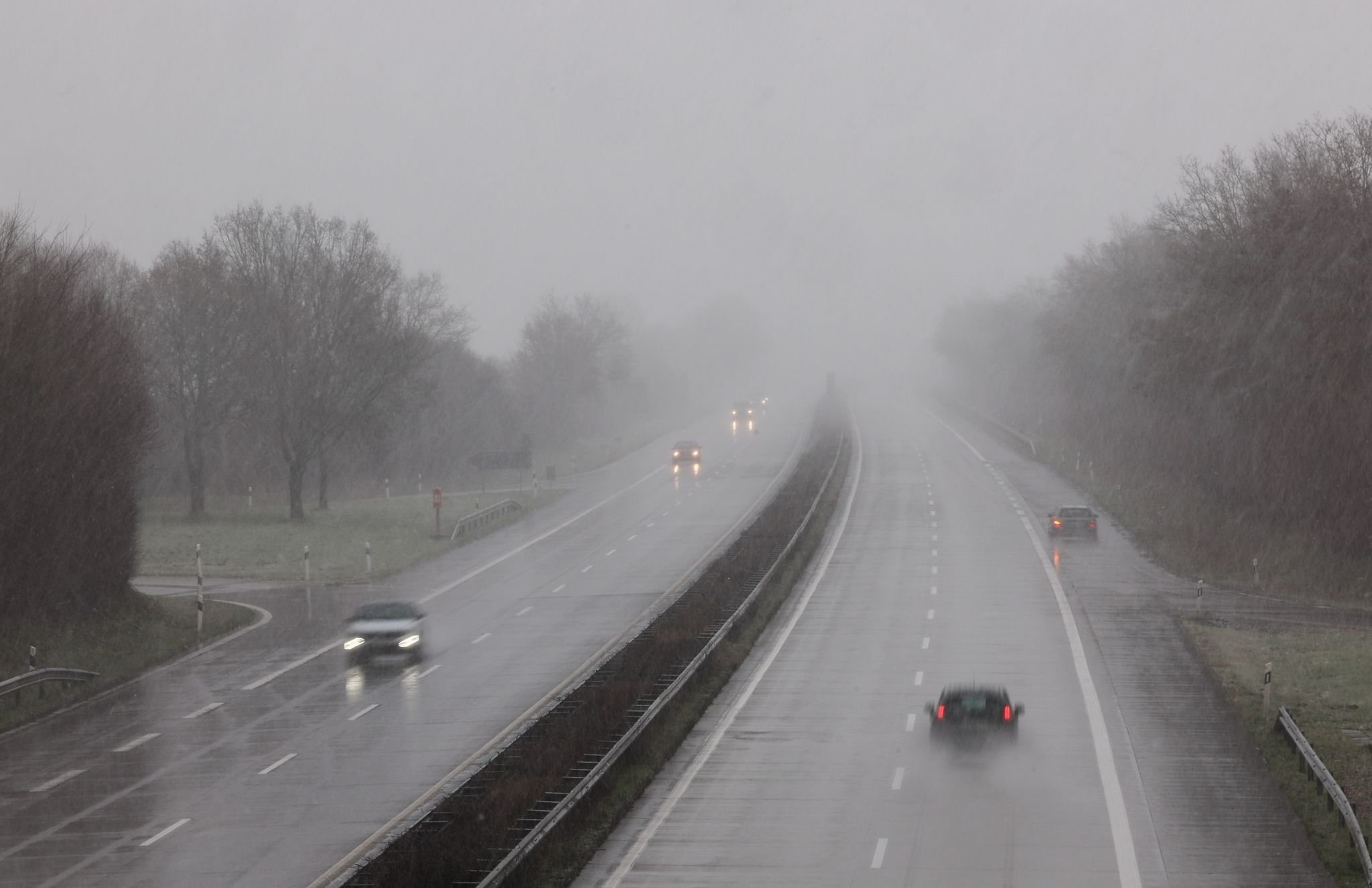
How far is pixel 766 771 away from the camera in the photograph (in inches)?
826

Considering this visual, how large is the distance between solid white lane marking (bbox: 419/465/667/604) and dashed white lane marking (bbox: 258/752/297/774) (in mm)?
16970

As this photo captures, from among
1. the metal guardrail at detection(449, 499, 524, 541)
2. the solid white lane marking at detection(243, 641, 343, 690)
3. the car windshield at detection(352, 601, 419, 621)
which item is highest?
the metal guardrail at detection(449, 499, 524, 541)

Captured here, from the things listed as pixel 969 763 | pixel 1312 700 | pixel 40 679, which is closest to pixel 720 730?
pixel 969 763

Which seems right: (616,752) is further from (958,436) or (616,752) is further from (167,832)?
(958,436)

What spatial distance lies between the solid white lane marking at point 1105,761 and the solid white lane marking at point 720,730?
18.4 feet

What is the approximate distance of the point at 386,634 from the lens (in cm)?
3048

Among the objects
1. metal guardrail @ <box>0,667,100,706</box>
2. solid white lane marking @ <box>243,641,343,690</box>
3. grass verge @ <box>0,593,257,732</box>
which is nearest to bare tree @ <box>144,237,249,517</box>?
grass verge @ <box>0,593,257,732</box>

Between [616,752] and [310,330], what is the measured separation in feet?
156

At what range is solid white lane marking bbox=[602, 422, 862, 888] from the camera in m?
17.0

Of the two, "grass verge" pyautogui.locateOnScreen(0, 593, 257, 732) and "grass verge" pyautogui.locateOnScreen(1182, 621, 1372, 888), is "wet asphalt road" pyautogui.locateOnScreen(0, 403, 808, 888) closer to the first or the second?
"grass verge" pyautogui.locateOnScreen(0, 593, 257, 732)

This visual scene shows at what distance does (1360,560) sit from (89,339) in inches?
1413

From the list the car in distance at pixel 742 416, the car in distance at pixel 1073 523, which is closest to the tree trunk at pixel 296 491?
the car in distance at pixel 1073 523

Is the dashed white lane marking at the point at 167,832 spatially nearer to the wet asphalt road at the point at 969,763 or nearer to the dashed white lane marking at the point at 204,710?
the wet asphalt road at the point at 969,763

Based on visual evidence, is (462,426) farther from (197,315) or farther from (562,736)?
(562,736)
